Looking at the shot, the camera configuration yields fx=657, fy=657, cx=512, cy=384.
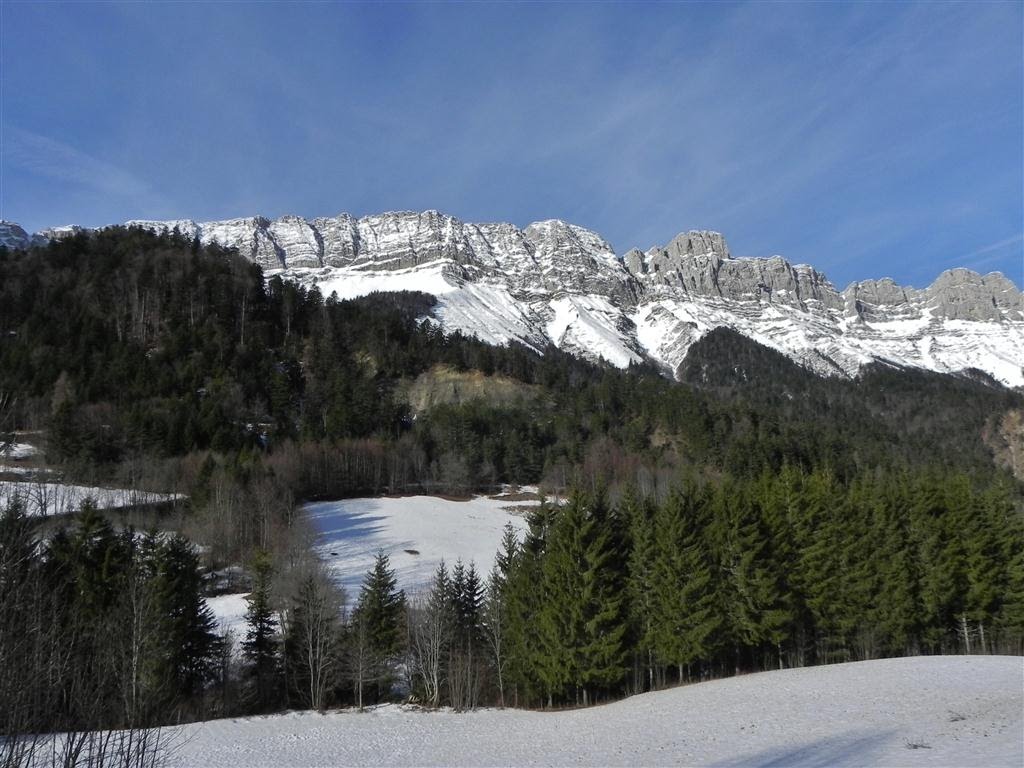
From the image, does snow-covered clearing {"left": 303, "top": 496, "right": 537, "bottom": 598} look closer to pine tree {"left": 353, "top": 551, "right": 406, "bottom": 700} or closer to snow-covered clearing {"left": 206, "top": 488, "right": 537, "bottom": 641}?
snow-covered clearing {"left": 206, "top": 488, "right": 537, "bottom": 641}

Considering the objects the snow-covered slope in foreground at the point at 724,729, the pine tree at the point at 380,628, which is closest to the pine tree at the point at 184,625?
the snow-covered slope in foreground at the point at 724,729

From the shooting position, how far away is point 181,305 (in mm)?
122312

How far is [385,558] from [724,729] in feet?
84.4

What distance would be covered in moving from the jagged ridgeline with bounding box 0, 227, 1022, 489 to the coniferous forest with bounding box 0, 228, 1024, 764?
0.57 m

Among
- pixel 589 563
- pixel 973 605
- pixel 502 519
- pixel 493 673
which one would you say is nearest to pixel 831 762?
pixel 589 563

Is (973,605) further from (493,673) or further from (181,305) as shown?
(181,305)

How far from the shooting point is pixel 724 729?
23875mm

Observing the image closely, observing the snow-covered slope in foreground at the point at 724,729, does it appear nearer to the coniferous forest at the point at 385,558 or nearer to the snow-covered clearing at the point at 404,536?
the coniferous forest at the point at 385,558

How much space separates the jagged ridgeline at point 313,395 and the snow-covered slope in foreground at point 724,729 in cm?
5906

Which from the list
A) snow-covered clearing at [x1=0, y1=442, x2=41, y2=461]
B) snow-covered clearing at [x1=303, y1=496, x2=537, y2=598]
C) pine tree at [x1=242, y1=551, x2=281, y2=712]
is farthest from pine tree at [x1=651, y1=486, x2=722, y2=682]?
snow-covered clearing at [x1=0, y1=442, x2=41, y2=461]

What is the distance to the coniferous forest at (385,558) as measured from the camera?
3297 cm

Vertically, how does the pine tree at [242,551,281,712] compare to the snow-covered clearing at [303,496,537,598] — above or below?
below

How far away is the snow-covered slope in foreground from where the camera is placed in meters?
19.7

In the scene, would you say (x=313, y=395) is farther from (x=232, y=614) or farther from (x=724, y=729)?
(x=724, y=729)
